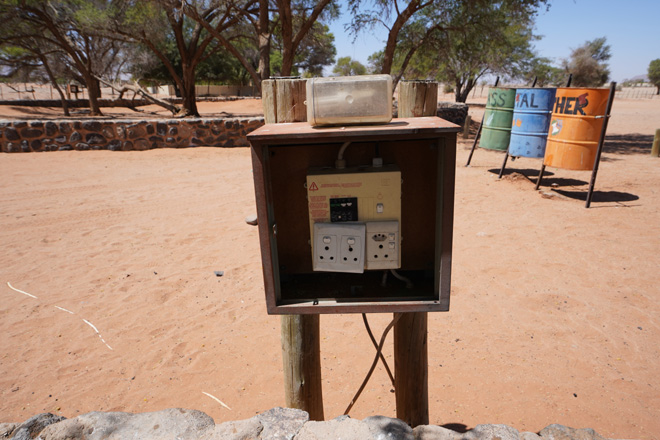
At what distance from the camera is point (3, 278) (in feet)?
15.7

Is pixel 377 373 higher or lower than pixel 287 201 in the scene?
lower

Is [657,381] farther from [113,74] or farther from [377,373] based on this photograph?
[113,74]

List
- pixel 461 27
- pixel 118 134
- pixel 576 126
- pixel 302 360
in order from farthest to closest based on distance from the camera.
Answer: pixel 461 27 → pixel 118 134 → pixel 576 126 → pixel 302 360

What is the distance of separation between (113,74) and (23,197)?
136ft

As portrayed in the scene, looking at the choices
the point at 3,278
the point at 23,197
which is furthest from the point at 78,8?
the point at 3,278

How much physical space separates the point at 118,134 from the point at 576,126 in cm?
1094

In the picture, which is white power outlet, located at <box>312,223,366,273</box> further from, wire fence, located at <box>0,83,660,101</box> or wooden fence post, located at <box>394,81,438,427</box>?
wire fence, located at <box>0,83,660,101</box>

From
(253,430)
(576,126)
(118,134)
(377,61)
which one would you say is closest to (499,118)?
(576,126)

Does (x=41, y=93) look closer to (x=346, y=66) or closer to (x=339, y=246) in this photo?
→ (x=346, y=66)

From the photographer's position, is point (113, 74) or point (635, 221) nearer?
point (635, 221)

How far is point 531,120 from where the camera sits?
822 centimetres

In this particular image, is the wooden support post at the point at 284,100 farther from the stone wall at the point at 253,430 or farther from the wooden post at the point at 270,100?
the stone wall at the point at 253,430

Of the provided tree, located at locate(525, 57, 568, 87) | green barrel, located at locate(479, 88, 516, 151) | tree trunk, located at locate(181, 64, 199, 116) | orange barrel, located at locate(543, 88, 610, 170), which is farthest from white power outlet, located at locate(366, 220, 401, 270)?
tree, located at locate(525, 57, 568, 87)

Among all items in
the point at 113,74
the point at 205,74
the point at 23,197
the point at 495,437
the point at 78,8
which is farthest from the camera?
the point at 113,74
